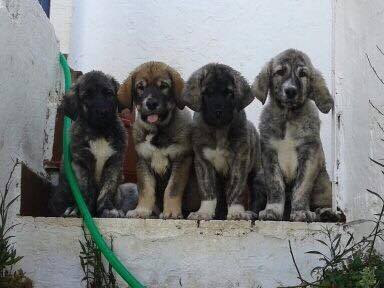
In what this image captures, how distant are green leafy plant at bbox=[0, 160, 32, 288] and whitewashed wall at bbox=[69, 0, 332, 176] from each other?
3098 millimetres

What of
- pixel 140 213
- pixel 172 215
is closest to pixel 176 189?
pixel 172 215

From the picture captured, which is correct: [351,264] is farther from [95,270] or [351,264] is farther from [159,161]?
[159,161]

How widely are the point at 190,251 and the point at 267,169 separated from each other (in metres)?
1.02

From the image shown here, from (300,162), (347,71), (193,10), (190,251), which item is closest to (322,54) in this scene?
(193,10)

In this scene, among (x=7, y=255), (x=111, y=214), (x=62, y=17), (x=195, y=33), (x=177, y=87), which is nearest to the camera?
(x=7, y=255)

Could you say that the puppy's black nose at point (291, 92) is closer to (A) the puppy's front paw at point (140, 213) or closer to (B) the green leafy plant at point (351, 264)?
(B) the green leafy plant at point (351, 264)

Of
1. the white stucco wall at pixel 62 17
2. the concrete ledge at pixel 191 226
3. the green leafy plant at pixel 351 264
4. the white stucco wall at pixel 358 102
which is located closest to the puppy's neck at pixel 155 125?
the concrete ledge at pixel 191 226

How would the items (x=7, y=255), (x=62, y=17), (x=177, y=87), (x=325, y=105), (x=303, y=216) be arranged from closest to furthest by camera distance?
(x=7, y=255), (x=303, y=216), (x=325, y=105), (x=177, y=87), (x=62, y=17)

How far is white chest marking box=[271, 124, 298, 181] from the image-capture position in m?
5.78

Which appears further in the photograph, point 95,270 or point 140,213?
point 140,213

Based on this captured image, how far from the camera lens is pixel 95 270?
16.8ft

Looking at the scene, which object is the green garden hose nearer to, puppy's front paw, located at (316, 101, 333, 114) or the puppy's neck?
the puppy's neck

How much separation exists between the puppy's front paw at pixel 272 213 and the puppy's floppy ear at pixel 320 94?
85 cm

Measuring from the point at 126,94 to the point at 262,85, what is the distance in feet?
3.65
